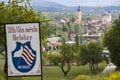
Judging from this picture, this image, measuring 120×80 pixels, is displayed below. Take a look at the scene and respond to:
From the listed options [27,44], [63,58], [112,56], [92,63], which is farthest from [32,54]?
[92,63]

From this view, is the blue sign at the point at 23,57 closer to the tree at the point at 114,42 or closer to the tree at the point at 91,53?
the tree at the point at 114,42

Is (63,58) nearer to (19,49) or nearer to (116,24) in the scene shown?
(116,24)

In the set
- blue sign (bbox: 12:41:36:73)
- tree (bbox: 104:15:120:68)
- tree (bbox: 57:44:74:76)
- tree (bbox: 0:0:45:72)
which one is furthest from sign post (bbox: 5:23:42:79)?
tree (bbox: 57:44:74:76)

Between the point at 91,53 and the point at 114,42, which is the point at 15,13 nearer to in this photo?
the point at 114,42

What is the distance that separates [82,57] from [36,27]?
50.5 meters

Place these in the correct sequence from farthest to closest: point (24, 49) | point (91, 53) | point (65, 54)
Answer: point (91, 53), point (65, 54), point (24, 49)

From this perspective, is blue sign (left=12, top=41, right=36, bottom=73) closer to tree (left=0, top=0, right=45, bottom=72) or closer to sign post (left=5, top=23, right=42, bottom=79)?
sign post (left=5, top=23, right=42, bottom=79)

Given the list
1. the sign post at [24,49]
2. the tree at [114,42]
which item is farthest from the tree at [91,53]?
the sign post at [24,49]

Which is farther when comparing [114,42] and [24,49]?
[114,42]

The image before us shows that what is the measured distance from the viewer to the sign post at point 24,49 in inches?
263

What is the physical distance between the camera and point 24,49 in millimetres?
6785

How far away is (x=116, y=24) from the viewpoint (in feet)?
116

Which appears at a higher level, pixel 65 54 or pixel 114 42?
pixel 114 42

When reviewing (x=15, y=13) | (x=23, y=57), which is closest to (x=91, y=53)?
(x=15, y=13)
